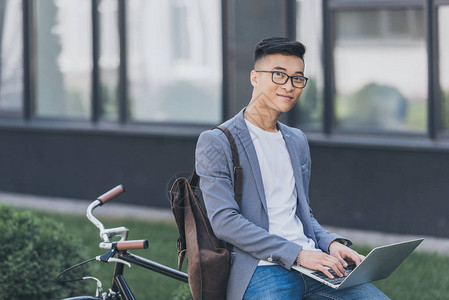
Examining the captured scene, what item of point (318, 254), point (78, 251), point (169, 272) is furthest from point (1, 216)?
point (318, 254)

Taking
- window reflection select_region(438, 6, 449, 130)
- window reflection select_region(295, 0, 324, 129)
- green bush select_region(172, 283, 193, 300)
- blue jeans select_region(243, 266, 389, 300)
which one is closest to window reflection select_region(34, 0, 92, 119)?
window reflection select_region(295, 0, 324, 129)

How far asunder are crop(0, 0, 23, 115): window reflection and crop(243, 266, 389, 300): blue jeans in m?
8.60

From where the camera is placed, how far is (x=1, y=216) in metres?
5.56

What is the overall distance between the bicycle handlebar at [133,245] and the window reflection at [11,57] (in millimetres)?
8359

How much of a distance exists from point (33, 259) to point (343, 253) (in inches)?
99.7

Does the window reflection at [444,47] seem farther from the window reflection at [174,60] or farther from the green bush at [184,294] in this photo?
the green bush at [184,294]

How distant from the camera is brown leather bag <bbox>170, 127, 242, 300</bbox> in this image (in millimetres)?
3225

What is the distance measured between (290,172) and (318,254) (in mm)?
411

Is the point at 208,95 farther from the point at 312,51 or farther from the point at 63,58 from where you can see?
the point at 63,58

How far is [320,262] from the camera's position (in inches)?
126

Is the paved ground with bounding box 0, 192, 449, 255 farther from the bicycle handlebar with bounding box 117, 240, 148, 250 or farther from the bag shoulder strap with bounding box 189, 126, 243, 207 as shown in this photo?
the bicycle handlebar with bounding box 117, 240, 148, 250

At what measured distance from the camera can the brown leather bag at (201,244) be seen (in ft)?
10.6

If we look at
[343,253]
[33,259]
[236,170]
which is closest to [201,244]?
[236,170]

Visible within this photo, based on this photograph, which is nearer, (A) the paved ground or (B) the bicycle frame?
(B) the bicycle frame
